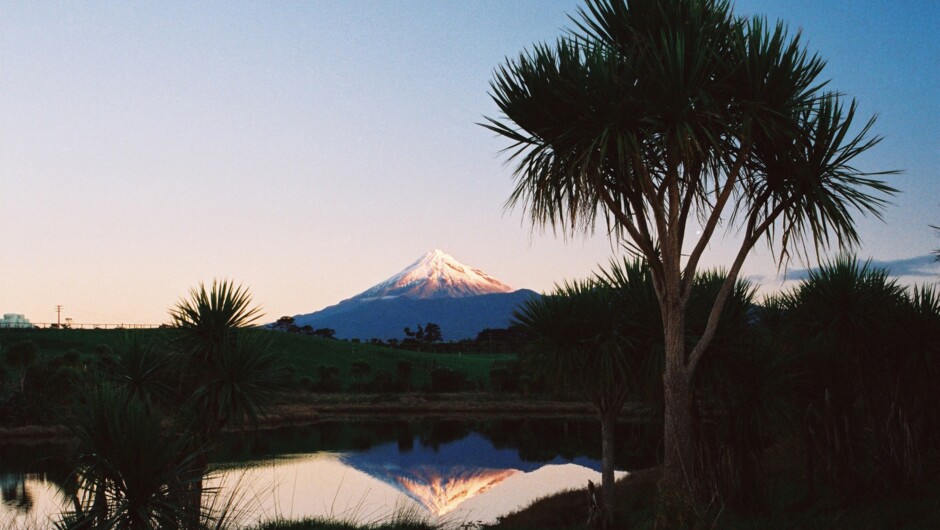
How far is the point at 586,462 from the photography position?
35.7 metres

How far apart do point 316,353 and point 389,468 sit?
62.2 metres

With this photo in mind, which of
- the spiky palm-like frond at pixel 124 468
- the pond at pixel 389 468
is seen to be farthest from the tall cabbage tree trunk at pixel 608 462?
the spiky palm-like frond at pixel 124 468

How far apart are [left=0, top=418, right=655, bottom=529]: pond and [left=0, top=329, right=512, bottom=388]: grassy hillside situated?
28.5m

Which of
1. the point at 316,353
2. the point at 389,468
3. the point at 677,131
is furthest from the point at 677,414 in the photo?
the point at 316,353

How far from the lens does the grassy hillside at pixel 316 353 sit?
3155 inches

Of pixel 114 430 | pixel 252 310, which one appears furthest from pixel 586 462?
pixel 114 430

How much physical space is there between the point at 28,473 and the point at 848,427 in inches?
1064

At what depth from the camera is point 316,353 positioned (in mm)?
93562

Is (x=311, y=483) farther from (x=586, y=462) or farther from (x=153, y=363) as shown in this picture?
(x=153, y=363)

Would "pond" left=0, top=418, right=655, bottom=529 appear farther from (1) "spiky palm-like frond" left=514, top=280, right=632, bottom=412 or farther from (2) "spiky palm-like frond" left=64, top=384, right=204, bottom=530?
(2) "spiky palm-like frond" left=64, top=384, right=204, bottom=530

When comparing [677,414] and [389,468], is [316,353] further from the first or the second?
[677,414]

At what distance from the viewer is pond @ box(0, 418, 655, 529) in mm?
22266

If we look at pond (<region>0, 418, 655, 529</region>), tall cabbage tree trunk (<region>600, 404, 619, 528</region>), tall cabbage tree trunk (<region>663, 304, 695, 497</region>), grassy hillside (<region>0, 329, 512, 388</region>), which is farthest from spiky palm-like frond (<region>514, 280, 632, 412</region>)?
grassy hillside (<region>0, 329, 512, 388</region>)

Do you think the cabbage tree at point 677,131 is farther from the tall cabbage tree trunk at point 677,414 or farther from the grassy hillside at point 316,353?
the grassy hillside at point 316,353
